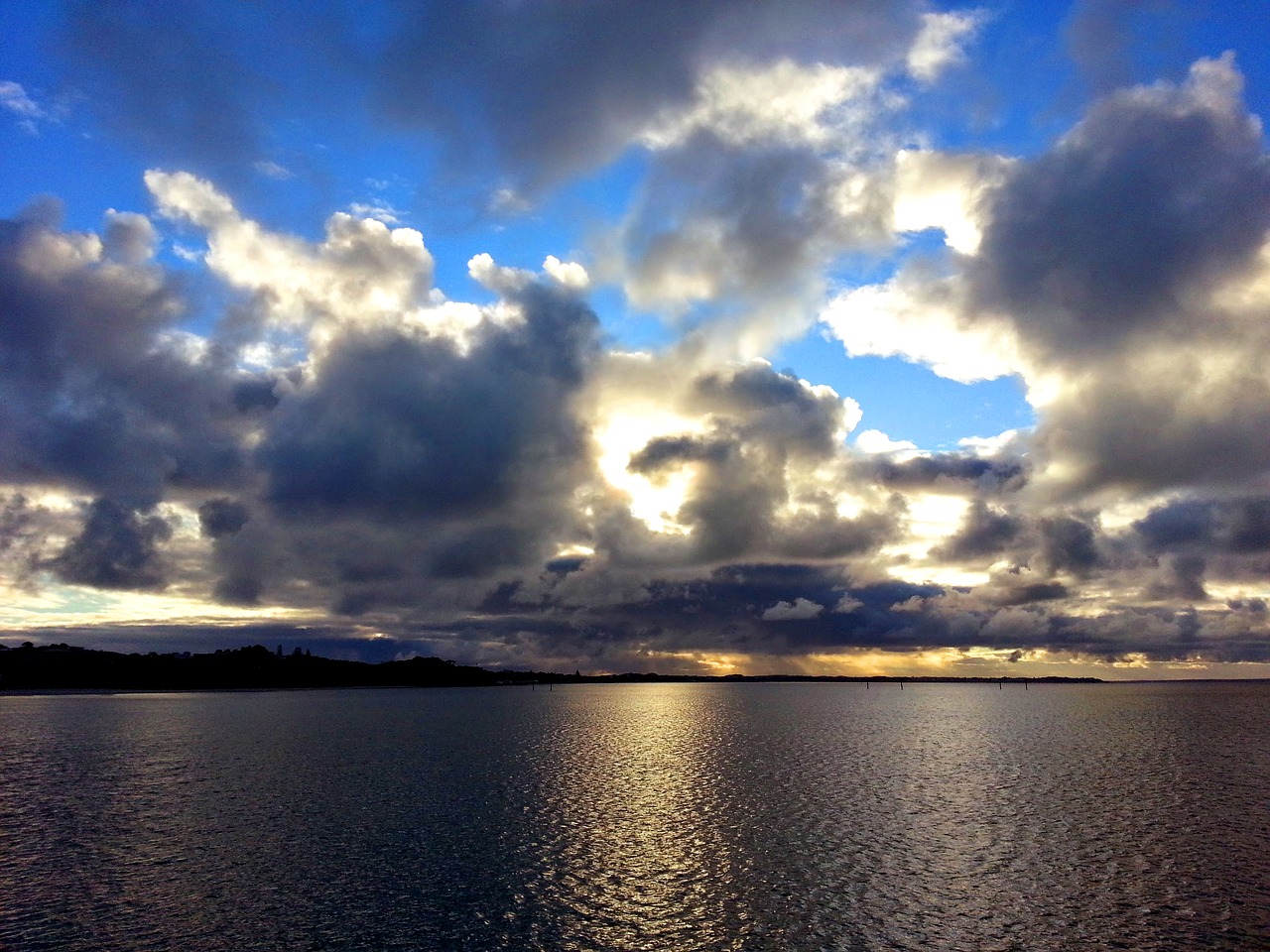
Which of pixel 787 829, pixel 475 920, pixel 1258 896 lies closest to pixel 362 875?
pixel 475 920

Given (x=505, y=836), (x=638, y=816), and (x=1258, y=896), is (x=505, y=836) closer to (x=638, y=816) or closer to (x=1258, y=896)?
(x=638, y=816)

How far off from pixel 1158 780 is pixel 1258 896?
43.7 metres

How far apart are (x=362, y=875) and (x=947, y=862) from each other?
31595mm

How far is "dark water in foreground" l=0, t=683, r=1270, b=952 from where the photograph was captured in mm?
35719

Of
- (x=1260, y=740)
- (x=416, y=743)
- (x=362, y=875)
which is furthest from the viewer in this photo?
(x=1260, y=740)

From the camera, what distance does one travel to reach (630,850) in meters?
49.9

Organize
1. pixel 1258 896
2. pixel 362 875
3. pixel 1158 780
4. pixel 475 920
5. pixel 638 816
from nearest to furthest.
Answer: pixel 475 920 → pixel 1258 896 → pixel 362 875 → pixel 638 816 → pixel 1158 780

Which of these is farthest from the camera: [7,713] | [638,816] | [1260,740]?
[7,713]

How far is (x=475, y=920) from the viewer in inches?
1436

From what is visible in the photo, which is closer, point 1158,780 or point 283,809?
point 283,809

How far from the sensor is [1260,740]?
125 meters

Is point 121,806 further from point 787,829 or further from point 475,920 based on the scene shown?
point 787,829

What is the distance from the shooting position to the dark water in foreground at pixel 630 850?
1406 inches

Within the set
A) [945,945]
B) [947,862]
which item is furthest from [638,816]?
[945,945]
